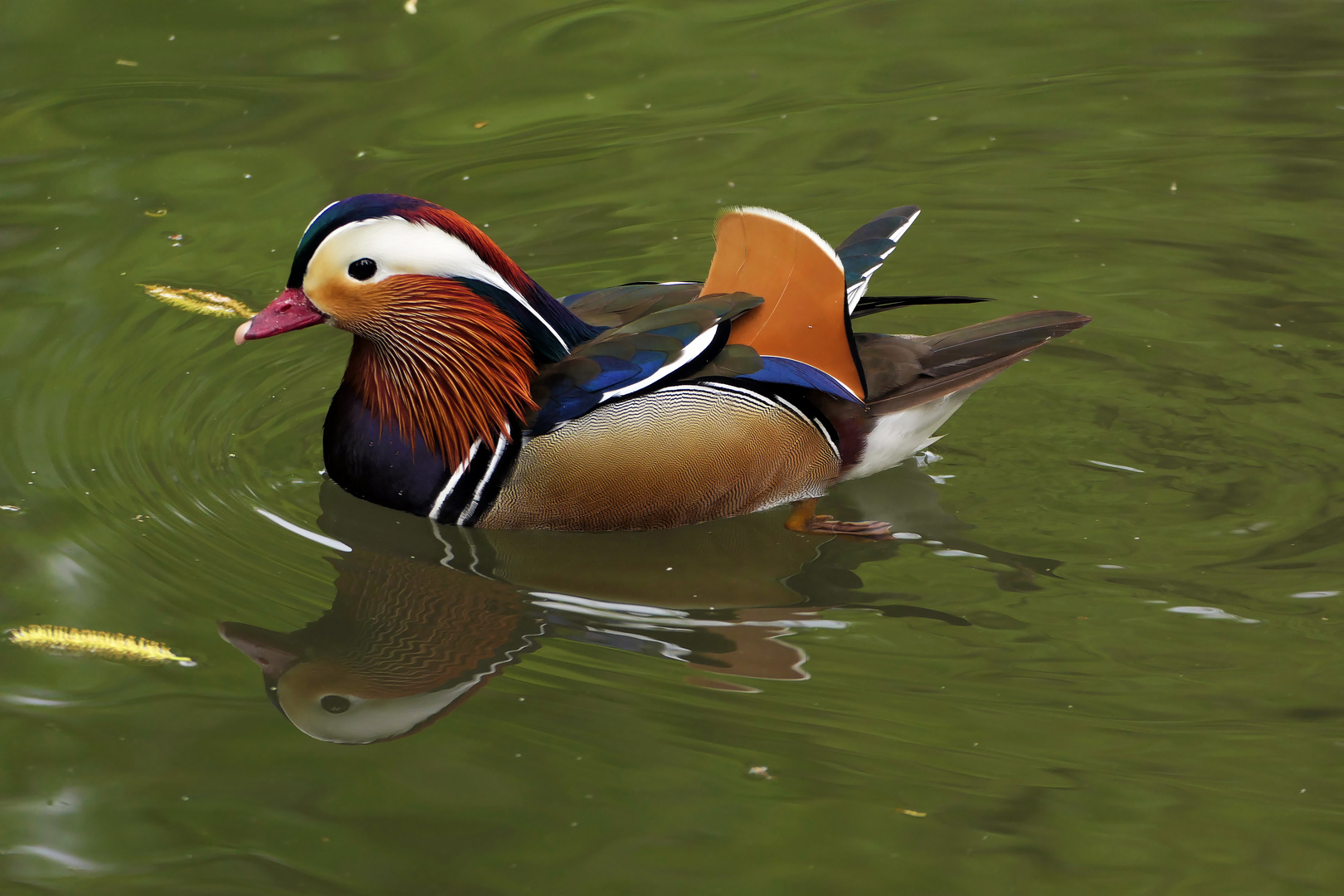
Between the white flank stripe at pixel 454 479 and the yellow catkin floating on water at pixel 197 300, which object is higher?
the yellow catkin floating on water at pixel 197 300

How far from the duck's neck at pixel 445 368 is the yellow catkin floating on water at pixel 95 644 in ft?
3.28

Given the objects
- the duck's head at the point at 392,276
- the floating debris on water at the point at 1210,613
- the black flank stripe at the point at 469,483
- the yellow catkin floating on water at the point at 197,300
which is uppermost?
the duck's head at the point at 392,276

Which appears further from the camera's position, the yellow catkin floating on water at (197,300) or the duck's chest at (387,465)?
the yellow catkin floating on water at (197,300)

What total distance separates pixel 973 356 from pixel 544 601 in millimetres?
1708

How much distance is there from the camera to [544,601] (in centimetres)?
451

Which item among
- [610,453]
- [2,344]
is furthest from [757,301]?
[2,344]

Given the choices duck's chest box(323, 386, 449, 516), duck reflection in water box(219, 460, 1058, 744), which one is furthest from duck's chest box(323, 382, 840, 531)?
duck reflection in water box(219, 460, 1058, 744)

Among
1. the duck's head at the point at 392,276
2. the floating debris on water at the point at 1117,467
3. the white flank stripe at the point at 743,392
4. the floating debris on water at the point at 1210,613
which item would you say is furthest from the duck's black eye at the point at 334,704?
the floating debris on water at the point at 1117,467

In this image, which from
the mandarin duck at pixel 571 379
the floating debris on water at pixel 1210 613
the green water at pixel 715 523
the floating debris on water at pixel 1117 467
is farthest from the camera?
the floating debris on water at pixel 1117 467

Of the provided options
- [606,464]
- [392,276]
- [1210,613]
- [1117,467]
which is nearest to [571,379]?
Result: [606,464]

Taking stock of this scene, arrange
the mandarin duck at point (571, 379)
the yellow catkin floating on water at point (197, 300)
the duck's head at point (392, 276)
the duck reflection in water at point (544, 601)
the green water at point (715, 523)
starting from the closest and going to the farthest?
the green water at point (715, 523)
the duck reflection in water at point (544, 601)
the duck's head at point (392, 276)
the mandarin duck at point (571, 379)
the yellow catkin floating on water at point (197, 300)

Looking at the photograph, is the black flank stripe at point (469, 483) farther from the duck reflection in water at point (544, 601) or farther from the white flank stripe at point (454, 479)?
the duck reflection in water at point (544, 601)

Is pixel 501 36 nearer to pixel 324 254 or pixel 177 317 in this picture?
pixel 177 317

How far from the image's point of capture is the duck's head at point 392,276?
445 centimetres
